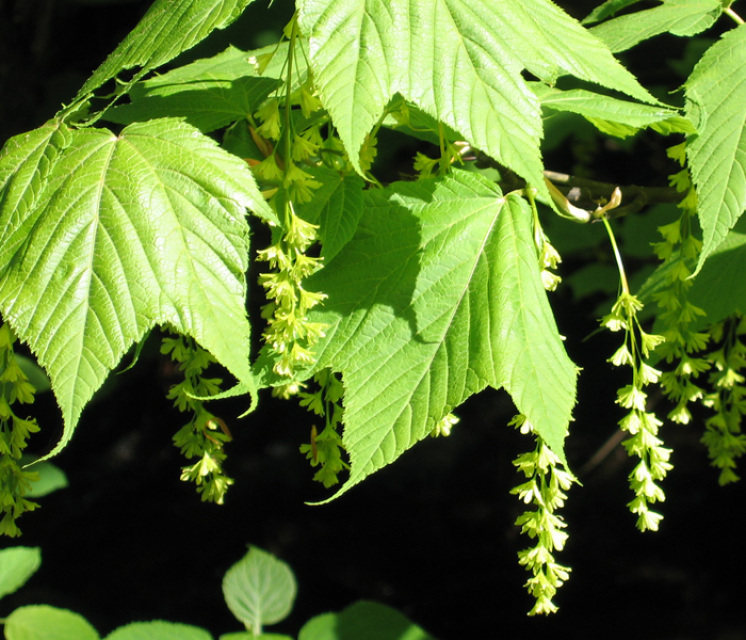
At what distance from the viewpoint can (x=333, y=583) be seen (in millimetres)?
3348

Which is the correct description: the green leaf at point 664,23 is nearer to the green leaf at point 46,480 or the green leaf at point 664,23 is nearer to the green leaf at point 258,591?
the green leaf at point 258,591

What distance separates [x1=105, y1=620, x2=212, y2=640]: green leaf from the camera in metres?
1.81

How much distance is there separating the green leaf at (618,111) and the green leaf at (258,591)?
1.35 m

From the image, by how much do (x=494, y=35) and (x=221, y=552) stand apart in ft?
9.42

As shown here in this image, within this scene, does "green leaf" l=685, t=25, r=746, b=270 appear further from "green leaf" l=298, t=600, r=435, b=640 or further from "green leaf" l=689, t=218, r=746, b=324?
"green leaf" l=298, t=600, r=435, b=640

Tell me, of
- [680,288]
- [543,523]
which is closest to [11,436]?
[543,523]

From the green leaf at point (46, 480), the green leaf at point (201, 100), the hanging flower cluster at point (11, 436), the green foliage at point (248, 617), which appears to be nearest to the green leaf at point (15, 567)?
the green foliage at point (248, 617)

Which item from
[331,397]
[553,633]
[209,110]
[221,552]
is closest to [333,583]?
[221,552]

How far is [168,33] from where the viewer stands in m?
0.99

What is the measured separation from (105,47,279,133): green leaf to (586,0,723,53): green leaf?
61 centimetres

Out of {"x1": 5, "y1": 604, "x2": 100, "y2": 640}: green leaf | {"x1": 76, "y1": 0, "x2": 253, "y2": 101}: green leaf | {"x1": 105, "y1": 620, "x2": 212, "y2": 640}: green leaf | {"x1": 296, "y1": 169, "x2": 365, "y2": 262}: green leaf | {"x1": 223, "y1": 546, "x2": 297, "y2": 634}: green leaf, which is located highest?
{"x1": 76, "y1": 0, "x2": 253, "y2": 101}: green leaf

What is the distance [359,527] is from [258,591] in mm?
1427

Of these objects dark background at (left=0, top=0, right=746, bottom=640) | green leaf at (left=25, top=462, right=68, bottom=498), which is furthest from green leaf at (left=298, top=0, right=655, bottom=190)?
dark background at (left=0, top=0, right=746, bottom=640)

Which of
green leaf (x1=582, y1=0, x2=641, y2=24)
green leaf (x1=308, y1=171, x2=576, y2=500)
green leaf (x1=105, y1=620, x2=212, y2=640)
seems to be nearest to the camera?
green leaf (x1=308, y1=171, x2=576, y2=500)
